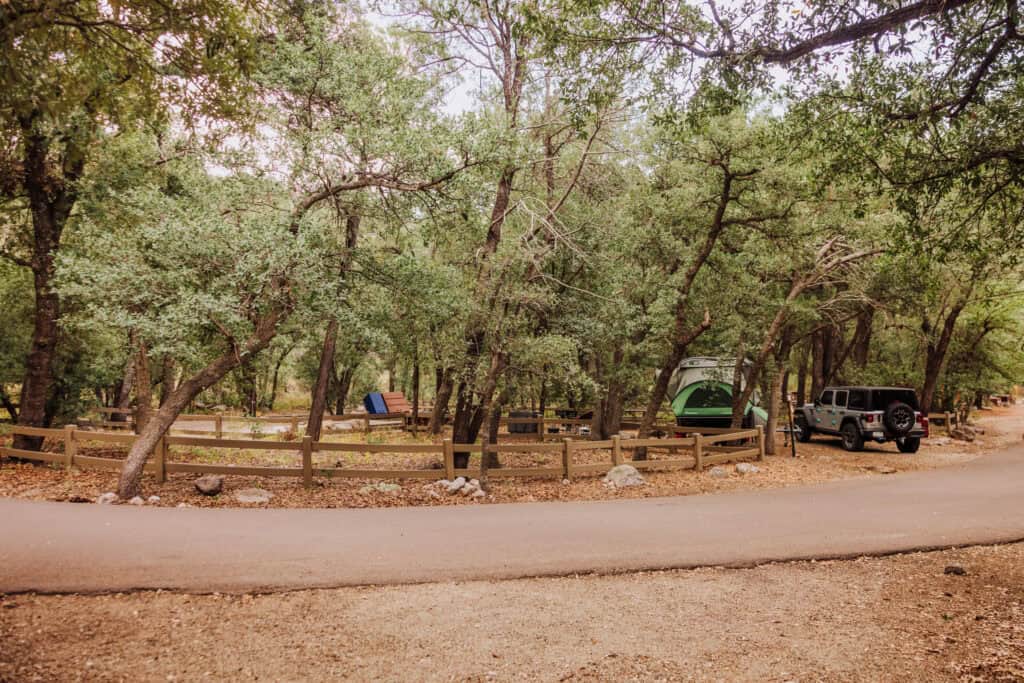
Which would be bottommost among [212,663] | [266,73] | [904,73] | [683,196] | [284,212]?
[212,663]

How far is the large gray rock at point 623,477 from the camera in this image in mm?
12648

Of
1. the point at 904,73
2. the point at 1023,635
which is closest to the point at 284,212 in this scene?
the point at 904,73

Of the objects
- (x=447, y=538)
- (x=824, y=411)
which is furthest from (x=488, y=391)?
(x=824, y=411)

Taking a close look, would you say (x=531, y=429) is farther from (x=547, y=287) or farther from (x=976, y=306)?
(x=976, y=306)

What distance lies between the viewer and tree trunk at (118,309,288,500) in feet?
33.5

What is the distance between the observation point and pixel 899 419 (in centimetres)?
1884

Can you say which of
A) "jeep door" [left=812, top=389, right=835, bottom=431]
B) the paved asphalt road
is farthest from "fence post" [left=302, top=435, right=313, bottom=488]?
"jeep door" [left=812, top=389, right=835, bottom=431]

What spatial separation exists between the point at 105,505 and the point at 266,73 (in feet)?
26.4

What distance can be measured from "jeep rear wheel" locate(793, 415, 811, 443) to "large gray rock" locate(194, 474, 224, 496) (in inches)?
777

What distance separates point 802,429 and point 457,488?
16.2 metres

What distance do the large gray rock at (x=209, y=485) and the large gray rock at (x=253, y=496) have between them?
33 cm

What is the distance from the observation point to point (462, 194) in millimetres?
11078

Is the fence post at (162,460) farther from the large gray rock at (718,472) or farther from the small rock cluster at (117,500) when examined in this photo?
the large gray rock at (718,472)

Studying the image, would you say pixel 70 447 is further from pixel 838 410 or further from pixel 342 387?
pixel 342 387
